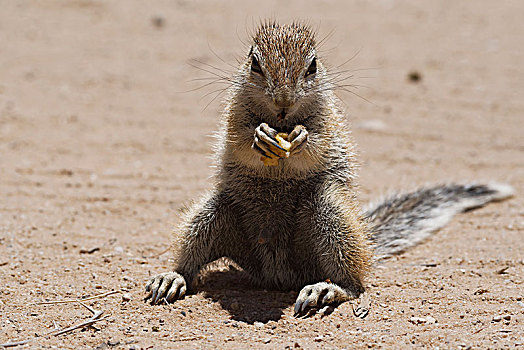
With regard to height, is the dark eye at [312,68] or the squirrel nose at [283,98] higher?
the dark eye at [312,68]

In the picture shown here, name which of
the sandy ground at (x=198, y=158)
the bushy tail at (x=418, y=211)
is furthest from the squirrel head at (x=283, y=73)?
the bushy tail at (x=418, y=211)

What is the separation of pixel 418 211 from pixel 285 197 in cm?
152

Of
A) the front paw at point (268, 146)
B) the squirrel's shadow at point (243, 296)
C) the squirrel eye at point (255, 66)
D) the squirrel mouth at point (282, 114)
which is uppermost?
the squirrel eye at point (255, 66)

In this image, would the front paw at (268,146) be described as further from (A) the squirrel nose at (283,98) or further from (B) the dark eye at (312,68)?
(B) the dark eye at (312,68)

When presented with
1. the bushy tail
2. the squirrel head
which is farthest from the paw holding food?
the bushy tail

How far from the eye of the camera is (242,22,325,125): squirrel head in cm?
376

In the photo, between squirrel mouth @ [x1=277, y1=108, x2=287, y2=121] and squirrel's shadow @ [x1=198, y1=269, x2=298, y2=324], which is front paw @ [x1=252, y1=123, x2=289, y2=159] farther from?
squirrel's shadow @ [x1=198, y1=269, x2=298, y2=324]

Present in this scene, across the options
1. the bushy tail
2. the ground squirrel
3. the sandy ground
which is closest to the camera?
the sandy ground

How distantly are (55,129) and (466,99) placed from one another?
4.98m

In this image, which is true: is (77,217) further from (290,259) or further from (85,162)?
(290,259)

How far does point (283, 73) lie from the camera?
378cm

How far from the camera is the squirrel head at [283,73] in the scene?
12.3 feet

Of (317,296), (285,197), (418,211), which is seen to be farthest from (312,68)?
(418,211)

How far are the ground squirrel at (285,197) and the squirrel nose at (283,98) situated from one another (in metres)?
0.06
